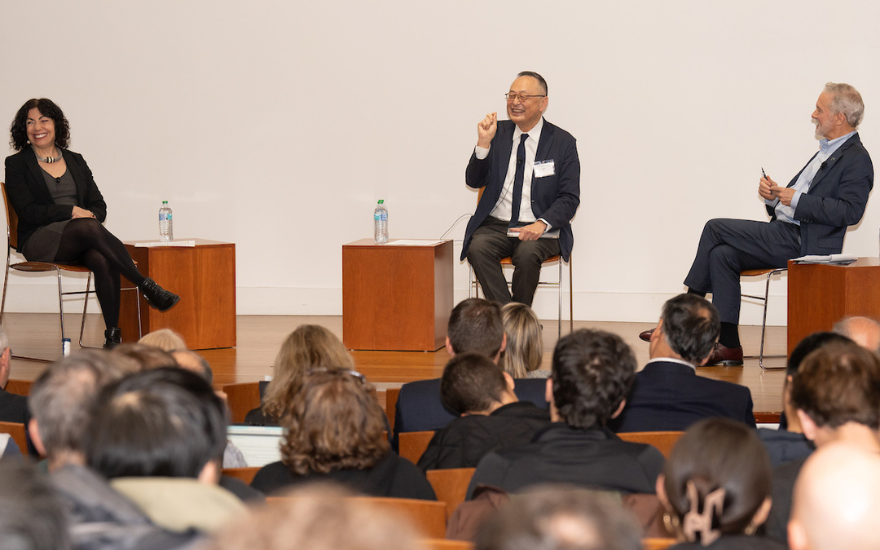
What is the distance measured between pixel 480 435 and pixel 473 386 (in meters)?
0.16

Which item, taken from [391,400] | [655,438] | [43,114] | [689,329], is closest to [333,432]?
[655,438]

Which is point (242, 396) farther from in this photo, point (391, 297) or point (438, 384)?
point (391, 297)

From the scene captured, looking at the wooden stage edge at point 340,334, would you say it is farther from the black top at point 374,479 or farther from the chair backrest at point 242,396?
the black top at point 374,479

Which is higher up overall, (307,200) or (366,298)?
(307,200)

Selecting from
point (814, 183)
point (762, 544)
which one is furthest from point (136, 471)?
point (814, 183)

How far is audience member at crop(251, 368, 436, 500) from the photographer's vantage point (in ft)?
5.82

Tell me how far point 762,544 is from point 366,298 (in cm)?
364

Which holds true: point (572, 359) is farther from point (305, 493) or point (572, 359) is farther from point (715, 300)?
point (715, 300)

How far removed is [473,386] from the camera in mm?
2189

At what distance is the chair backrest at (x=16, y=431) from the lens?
221 cm

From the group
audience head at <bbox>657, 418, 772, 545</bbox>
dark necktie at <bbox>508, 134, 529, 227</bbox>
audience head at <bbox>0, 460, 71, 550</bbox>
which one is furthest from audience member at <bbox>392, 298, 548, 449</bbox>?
dark necktie at <bbox>508, 134, 529, 227</bbox>

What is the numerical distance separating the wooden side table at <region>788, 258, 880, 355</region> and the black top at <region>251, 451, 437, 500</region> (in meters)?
2.57

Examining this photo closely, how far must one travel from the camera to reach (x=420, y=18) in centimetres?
590

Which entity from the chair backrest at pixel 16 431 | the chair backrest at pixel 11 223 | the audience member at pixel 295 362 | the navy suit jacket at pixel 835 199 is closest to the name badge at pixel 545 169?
the navy suit jacket at pixel 835 199
